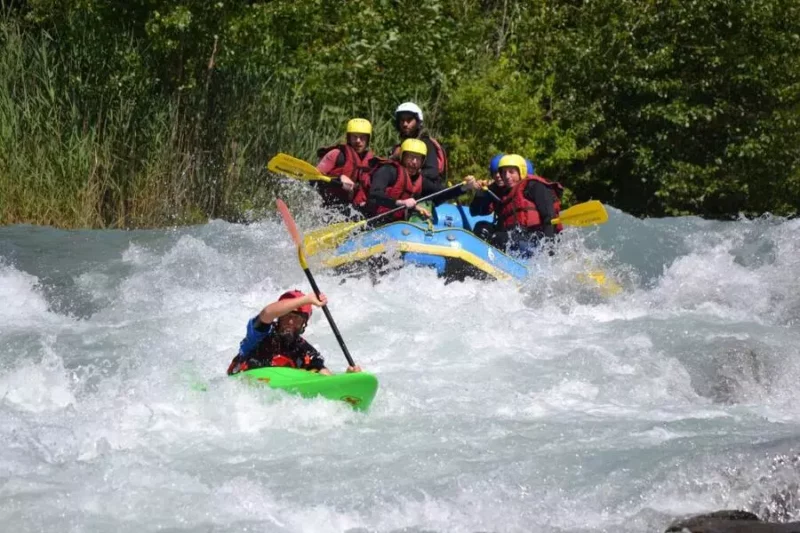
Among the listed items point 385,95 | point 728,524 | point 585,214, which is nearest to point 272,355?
point 728,524

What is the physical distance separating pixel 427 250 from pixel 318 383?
141 inches

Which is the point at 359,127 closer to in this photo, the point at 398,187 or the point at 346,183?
the point at 346,183

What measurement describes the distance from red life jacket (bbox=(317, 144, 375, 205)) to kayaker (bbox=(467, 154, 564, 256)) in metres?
0.92

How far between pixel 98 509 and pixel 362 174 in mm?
5852

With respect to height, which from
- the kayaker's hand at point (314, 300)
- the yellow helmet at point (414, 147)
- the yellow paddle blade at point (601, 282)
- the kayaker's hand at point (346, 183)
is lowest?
the yellow paddle blade at point (601, 282)

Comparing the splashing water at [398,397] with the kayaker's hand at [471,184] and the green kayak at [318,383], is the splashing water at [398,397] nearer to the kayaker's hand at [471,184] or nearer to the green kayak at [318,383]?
the green kayak at [318,383]

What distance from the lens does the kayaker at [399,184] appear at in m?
10.2

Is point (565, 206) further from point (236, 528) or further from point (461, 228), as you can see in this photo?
point (236, 528)

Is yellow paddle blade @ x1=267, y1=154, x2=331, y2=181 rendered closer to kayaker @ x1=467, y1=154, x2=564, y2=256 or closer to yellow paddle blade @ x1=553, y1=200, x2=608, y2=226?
kayaker @ x1=467, y1=154, x2=564, y2=256

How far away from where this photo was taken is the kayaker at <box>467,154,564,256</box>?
10.3 meters

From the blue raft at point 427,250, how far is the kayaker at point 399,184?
1.14ft

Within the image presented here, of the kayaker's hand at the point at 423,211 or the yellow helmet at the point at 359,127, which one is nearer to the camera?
the kayaker's hand at the point at 423,211

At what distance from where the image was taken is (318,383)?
6309mm

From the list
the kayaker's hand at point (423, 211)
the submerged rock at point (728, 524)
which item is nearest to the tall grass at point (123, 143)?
the kayaker's hand at point (423, 211)
